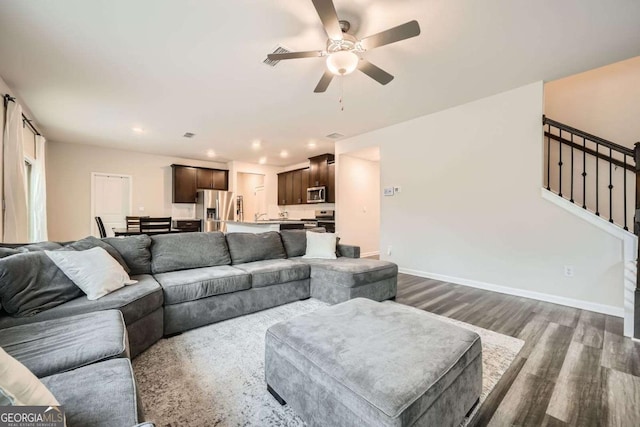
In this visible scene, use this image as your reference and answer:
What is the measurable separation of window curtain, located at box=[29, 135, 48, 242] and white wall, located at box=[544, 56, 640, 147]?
7.88 metres

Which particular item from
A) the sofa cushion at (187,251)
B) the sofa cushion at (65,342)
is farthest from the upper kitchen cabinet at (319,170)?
the sofa cushion at (65,342)

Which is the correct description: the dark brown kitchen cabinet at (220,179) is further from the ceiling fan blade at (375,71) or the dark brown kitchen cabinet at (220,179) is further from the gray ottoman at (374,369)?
the gray ottoman at (374,369)

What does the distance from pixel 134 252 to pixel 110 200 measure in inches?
197

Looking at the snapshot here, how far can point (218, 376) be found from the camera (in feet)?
5.56

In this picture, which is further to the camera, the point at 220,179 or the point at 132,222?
the point at 220,179

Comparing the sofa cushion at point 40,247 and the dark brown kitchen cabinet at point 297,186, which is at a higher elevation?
the dark brown kitchen cabinet at point 297,186

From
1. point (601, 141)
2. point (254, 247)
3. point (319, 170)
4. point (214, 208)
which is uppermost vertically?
point (319, 170)

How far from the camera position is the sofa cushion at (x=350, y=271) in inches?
113

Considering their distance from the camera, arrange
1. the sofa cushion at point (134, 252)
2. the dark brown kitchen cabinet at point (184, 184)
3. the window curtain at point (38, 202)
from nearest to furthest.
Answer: the sofa cushion at point (134, 252), the window curtain at point (38, 202), the dark brown kitchen cabinet at point (184, 184)

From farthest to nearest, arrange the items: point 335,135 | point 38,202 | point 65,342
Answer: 1. point 335,135
2. point 38,202
3. point 65,342

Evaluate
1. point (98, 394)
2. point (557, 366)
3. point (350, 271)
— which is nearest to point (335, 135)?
point (350, 271)

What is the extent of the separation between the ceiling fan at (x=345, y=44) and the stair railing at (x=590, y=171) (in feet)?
8.05

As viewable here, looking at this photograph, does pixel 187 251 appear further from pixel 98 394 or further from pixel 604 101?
pixel 604 101

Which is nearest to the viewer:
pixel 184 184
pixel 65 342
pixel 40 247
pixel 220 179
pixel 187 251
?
pixel 65 342
